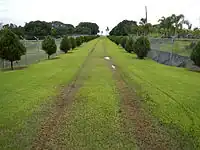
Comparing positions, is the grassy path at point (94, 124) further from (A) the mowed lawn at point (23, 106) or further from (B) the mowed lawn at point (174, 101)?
(B) the mowed lawn at point (174, 101)

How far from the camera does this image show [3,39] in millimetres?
18031

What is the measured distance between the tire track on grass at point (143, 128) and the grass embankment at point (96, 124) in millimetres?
185

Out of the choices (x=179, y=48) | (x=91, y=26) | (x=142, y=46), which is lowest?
(x=179, y=48)

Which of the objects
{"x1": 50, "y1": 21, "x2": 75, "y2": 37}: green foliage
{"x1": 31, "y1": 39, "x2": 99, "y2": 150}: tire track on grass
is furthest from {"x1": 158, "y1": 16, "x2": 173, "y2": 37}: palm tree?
{"x1": 31, "y1": 39, "x2": 99, "y2": 150}: tire track on grass

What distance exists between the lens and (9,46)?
1791 cm

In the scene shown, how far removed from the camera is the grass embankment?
5.57m

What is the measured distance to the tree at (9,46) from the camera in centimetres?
1786

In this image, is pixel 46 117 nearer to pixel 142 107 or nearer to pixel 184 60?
pixel 142 107

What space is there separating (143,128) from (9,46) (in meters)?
13.6

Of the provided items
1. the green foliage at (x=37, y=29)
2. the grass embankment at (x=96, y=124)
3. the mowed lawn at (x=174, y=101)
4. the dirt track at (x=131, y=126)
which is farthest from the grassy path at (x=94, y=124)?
the green foliage at (x=37, y=29)

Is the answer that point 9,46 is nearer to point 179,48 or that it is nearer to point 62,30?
point 179,48

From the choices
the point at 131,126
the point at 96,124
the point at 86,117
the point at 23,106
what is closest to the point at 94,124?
the point at 96,124

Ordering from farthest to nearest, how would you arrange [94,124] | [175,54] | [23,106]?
1. [175,54]
2. [23,106]
3. [94,124]

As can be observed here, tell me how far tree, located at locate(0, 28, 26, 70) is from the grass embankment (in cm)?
896
